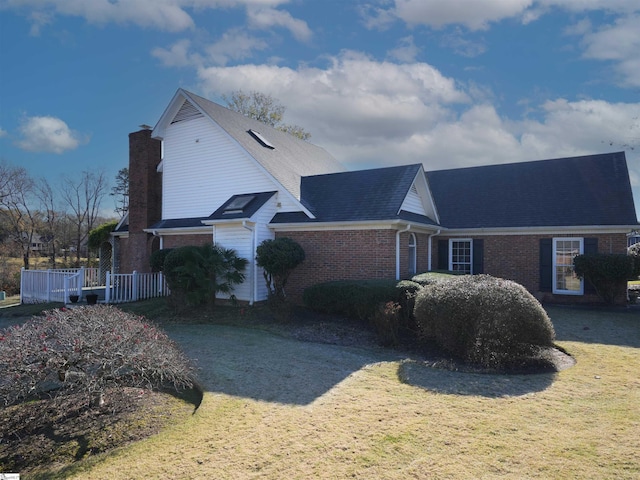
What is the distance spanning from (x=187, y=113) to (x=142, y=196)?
4.45 m

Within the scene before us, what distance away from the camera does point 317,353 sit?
329 inches

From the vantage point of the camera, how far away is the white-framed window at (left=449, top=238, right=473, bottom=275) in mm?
16594

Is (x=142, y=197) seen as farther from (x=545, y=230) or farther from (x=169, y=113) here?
(x=545, y=230)

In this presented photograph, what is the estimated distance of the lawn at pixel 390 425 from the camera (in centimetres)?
381

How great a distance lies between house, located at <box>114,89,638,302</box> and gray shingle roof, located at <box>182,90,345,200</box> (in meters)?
0.09

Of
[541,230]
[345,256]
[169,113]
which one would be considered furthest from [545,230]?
[169,113]

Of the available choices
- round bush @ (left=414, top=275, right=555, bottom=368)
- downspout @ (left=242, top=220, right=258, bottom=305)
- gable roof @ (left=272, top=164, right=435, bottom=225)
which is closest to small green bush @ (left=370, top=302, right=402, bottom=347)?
round bush @ (left=414, top=275, right=555, bottom=368)

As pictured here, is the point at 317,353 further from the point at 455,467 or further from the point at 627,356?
the point at 627,356

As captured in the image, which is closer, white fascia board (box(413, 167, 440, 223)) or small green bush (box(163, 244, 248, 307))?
small green bush (box(163, 244, 248, 307))

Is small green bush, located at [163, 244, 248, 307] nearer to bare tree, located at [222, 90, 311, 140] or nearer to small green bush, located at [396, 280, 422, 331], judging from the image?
small green bush, located at [396, 280, 422, 331]

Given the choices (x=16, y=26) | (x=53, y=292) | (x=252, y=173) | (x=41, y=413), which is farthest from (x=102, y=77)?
(x=41, y=413)

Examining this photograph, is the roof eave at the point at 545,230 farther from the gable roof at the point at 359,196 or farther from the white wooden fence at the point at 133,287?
the white wooden fence at the point at 133,287

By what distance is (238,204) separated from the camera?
14.1 m

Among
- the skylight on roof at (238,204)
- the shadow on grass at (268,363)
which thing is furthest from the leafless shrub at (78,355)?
the skylight on roof at (238,204)
